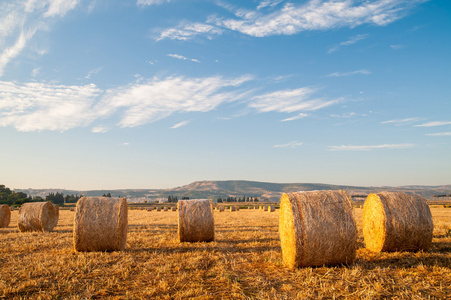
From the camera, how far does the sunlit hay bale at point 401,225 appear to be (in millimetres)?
9555

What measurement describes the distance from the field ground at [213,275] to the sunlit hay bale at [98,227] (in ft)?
1.69

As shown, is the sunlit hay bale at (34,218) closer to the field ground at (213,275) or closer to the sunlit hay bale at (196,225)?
the field ground at (213,275)

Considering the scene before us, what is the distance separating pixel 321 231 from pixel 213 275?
9.88 feet

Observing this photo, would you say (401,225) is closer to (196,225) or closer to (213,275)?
(213,275)

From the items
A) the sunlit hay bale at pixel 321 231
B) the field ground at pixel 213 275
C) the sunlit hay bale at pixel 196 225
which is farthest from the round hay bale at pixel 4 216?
the sunlit hay bale at pixel 321 231

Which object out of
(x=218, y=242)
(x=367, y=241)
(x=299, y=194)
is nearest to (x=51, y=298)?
(x=299, y=194)

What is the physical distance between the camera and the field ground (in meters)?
6.23

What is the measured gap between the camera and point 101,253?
33.7 ft

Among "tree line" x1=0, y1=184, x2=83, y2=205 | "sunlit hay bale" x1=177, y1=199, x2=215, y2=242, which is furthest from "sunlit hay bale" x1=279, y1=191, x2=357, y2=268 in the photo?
"tree line" x1=0, y1=184, x2=83, y2=205

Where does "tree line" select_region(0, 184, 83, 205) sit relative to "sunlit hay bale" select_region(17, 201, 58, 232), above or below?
below

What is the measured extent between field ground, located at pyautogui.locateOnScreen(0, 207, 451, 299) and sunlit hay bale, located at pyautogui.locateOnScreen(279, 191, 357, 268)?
31cm

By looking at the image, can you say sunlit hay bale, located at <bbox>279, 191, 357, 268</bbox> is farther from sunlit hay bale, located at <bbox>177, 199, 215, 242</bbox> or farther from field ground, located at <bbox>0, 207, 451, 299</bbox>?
sunlit hay bale, located at <bbox>177, 199, 215, 242</bbox>

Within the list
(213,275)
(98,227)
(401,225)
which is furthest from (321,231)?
(98,227)

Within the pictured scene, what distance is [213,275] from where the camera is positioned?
24.8ft
